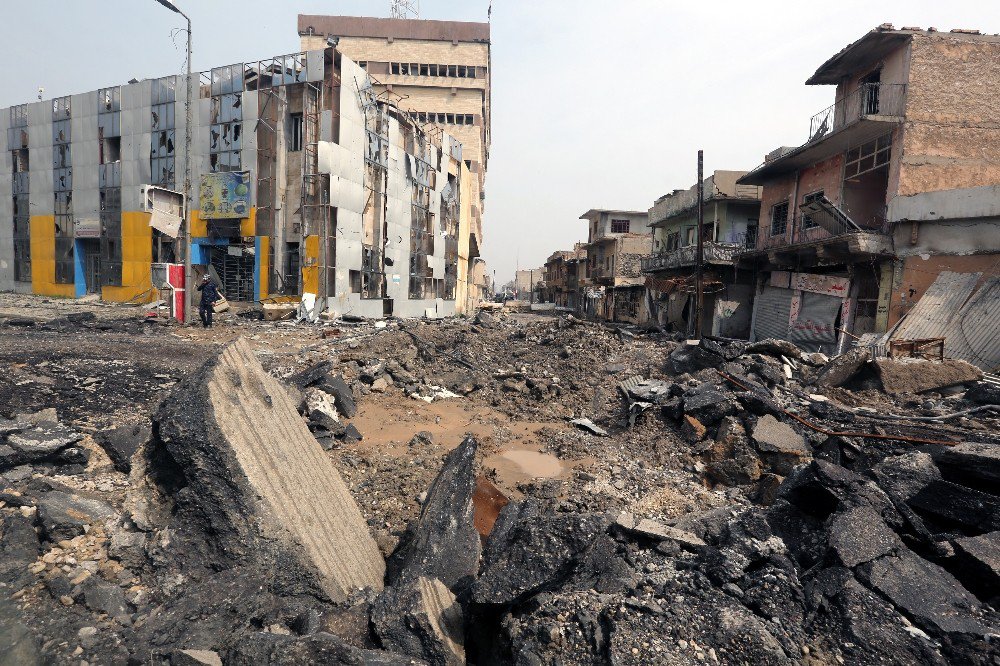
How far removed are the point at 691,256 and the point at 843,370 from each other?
17.4 meters

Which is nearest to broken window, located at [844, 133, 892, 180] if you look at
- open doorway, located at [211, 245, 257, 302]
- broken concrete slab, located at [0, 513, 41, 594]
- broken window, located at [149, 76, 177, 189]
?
broken concrete slab, located at [0, 513, 41, 594]

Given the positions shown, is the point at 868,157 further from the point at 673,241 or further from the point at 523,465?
the point at 523,465

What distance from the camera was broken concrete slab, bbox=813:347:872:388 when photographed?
919 cm

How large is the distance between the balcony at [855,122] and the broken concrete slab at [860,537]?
637 inches

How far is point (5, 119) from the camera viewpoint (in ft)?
87.9

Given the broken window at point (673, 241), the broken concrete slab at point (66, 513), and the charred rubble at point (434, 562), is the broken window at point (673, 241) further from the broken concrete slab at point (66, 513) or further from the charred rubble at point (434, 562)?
the broken concrete slab at point (66, 513)

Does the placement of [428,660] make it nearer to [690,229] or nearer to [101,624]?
[101,624]

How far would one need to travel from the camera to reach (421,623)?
9.43ft

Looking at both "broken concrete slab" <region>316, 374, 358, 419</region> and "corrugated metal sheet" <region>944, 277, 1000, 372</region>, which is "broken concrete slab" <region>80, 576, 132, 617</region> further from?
"corrugated metal sheet" <region>944, 277, 1000, 372</region>

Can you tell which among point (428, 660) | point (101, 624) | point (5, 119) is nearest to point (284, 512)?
point (101, 624)

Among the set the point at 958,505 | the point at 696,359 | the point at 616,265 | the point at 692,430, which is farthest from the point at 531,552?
the point at 616,265

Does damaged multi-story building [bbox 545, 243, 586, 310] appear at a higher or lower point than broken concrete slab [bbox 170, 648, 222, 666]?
higher

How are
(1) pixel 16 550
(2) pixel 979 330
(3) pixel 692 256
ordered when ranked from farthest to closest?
(3) pixel 692 256 → (2) pixel 979 330 → (1) pixel 16 550

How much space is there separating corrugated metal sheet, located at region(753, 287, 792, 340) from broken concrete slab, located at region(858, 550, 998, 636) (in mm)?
18259
